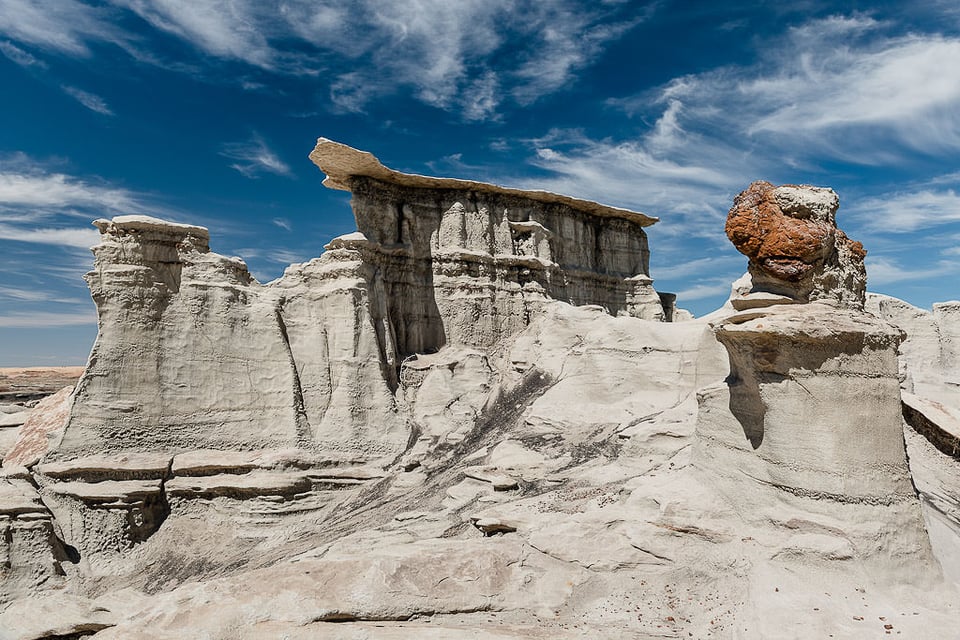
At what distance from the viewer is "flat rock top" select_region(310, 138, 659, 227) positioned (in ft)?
60.0

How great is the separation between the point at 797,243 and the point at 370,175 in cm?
1552

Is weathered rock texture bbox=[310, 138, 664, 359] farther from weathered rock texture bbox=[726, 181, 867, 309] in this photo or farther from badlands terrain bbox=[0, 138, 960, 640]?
weathered rock texture bbox=[726, 181, 867, 309]

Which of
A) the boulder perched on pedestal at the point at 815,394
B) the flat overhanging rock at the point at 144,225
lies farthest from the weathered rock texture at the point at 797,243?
the flat overhanging rock at the point at 144,225

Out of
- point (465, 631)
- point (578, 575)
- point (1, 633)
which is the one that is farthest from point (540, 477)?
point (1, 633)

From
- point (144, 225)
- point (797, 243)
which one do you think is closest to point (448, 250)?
point (144, 225)

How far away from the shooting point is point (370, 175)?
1984 cm

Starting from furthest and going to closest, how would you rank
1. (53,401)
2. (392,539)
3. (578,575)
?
(53,401) → (392,539) → (578,575)

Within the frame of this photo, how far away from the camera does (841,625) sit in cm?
559

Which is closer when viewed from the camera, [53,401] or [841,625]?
[841,625]

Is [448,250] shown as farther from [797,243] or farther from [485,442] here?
[797,243]

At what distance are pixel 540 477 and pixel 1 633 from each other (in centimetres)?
827

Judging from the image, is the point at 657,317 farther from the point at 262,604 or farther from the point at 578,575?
the point at 262,604

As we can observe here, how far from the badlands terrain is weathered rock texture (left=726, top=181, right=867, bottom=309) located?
40 mm

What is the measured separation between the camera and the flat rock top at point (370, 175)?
18.3 m
